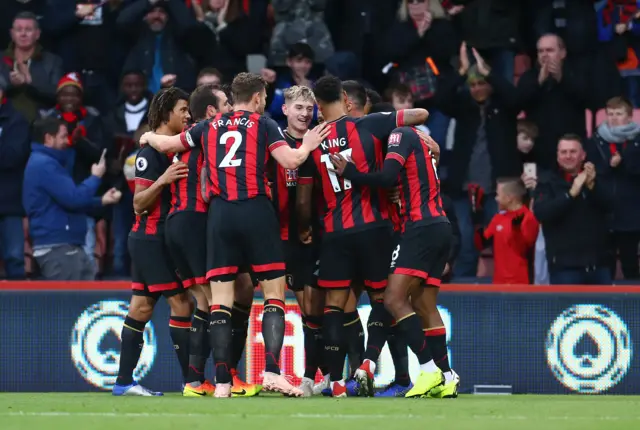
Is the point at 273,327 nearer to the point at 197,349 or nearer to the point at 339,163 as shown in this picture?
the point at 197,349

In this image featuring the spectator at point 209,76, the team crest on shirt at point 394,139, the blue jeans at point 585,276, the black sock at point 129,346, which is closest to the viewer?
the team crest on shirt at point 394,139

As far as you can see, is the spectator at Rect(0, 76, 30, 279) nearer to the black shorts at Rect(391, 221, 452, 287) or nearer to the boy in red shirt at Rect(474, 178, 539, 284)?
the boy in red shirt at Rect(474, 178, 539, 284)

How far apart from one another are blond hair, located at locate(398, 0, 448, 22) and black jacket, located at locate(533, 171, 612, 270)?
2.50 metres

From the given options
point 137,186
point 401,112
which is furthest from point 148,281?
point 401,112

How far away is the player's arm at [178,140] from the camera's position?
32.7 feet

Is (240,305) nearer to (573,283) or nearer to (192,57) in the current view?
(573,283)

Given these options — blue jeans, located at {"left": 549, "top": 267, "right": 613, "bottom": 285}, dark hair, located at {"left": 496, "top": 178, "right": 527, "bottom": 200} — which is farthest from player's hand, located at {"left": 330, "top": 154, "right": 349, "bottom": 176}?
blue jeans, located at {"left": 549, "top": 267, "right": 613, "bottom": 285}

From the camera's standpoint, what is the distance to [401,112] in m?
10.2

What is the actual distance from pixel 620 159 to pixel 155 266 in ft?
17.0

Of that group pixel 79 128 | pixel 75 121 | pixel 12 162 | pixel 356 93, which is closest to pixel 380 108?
pixel 356 93

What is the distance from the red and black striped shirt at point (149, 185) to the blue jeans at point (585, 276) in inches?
172

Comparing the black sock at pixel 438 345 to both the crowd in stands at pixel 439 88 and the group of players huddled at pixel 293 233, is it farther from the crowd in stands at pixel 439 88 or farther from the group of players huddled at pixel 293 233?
the crowd in stands at pixel 439 88

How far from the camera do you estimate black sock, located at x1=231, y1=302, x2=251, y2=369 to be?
10602 mm

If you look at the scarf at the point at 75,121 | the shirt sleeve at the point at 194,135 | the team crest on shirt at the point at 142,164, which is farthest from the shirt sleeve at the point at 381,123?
the scarf at the point at 75,121
